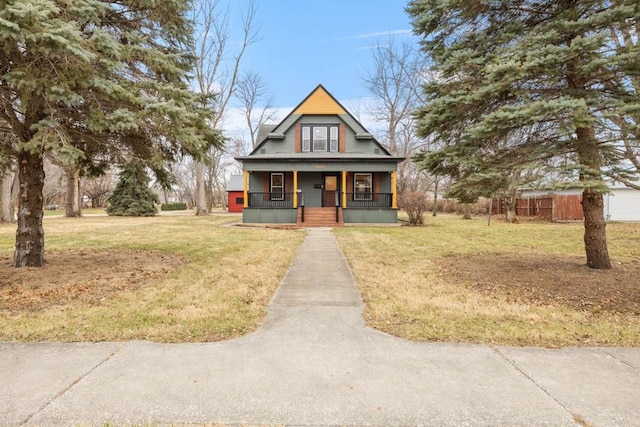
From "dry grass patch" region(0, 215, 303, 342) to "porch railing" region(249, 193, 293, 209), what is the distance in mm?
11003

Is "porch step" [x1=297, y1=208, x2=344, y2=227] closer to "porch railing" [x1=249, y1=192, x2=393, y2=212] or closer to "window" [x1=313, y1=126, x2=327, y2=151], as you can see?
"porch railing" [x1=249, y1=192, x2=393, y2=212]

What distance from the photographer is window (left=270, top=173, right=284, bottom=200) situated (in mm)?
20781

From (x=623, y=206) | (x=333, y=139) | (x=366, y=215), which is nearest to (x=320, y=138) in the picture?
(x=333, y=139)

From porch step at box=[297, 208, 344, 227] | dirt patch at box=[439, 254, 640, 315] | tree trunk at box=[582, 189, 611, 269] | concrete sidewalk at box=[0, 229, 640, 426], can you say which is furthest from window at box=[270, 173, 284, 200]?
concrete sidewalk at box=[0, 229, 640, 426]

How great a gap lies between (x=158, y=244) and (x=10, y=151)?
17.6ft

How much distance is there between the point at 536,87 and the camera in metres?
6.16

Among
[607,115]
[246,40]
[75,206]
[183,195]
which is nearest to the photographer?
[607,115]

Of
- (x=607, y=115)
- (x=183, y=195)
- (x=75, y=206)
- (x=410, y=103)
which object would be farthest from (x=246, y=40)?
(x=183, y=195)

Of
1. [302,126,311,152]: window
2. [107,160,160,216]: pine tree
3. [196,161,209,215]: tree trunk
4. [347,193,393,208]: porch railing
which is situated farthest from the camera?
[107,160,160,216]: pine tree

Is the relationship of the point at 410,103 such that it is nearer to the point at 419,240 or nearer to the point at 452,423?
the point at 419,240

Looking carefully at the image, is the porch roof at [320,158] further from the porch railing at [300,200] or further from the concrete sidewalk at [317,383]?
the concrete sidewalk at [317,383]

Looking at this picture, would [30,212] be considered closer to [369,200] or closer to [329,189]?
[329,189]

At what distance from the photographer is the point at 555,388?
2.72 metres

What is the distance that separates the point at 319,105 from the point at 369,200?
261 inches
